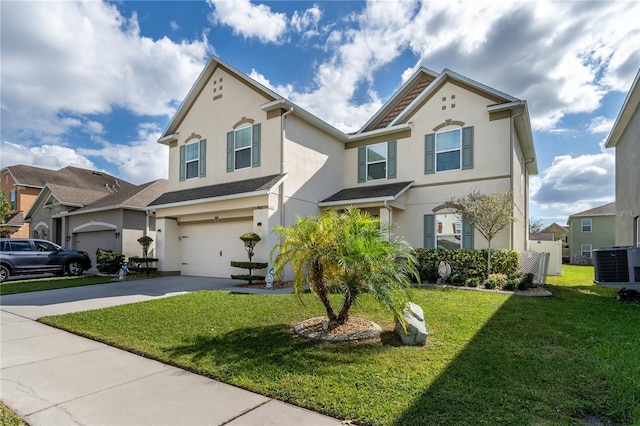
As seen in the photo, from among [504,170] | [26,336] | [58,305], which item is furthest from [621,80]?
[58,305]

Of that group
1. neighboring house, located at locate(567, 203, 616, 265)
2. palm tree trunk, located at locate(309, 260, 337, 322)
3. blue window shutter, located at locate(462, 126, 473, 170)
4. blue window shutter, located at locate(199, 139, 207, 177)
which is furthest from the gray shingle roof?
palm tree trunk, located at locate(309, 260, 337, 322)

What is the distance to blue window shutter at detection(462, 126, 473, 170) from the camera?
509 inches

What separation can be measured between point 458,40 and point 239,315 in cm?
1142

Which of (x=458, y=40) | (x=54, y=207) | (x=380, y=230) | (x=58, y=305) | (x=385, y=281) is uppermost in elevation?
(x=458, y=40)

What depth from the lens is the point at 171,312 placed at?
24.8ft

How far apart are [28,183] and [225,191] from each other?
25.8 meters

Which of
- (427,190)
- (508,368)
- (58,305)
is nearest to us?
(508,368)

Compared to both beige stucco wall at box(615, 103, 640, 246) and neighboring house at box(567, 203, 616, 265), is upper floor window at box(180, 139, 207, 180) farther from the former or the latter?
neighboring house at box(567, 203, 616, 265)

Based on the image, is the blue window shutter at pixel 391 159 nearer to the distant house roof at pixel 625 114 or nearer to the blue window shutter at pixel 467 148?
the blue window shutter at pixel 467 148

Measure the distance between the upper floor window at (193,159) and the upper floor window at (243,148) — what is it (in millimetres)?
1708

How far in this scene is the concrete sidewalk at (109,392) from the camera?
3.28m

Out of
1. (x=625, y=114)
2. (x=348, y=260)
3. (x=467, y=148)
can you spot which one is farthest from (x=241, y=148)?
(x=625, y=114)

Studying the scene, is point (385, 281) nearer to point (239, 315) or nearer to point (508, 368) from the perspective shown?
point (508, 368)

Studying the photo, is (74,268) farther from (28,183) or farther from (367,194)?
(28,183)
